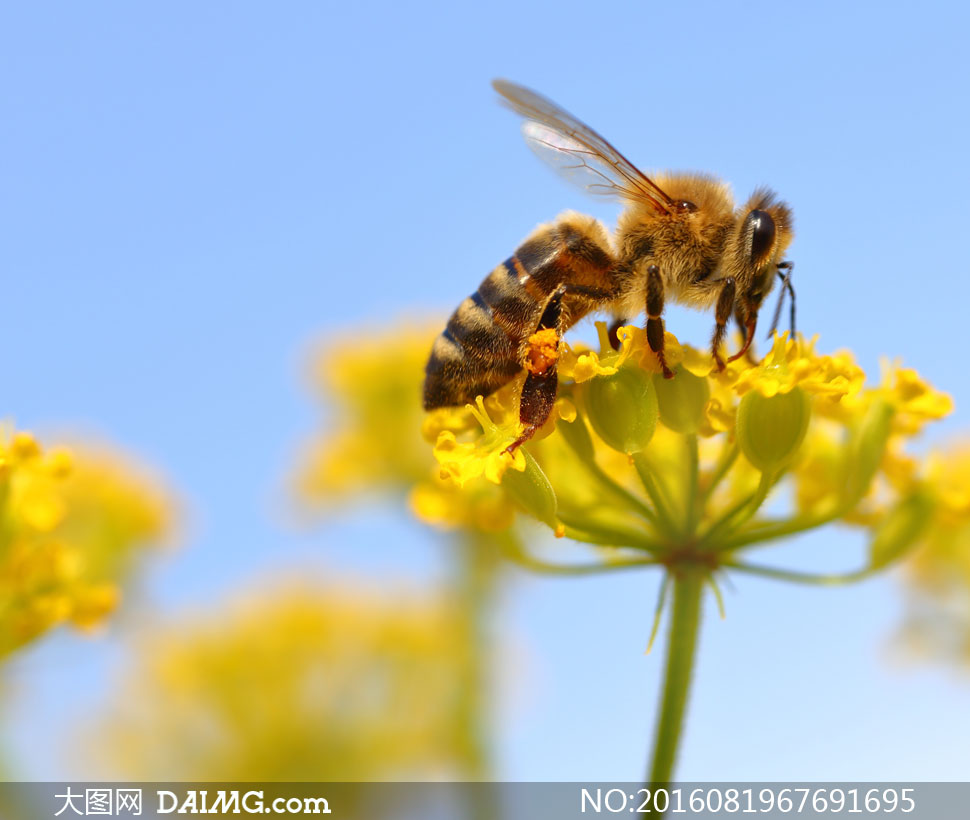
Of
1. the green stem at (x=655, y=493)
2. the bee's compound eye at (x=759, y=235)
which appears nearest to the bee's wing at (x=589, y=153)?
the bee's compound eye at (x=759, y=235)

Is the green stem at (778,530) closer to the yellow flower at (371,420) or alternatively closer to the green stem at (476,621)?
the green stem at (476,621)

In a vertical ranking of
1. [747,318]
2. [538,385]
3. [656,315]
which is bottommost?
[538,385]

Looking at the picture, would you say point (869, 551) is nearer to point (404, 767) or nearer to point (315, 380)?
point (404, 767)

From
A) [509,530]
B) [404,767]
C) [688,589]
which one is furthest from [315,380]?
[688,589]

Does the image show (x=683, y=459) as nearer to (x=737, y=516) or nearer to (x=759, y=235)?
(x=737, y=516)

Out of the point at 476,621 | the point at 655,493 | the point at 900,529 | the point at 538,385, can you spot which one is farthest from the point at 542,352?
the point at 476,621

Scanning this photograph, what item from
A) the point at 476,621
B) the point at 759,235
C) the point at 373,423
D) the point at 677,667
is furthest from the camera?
the point at 373,423
